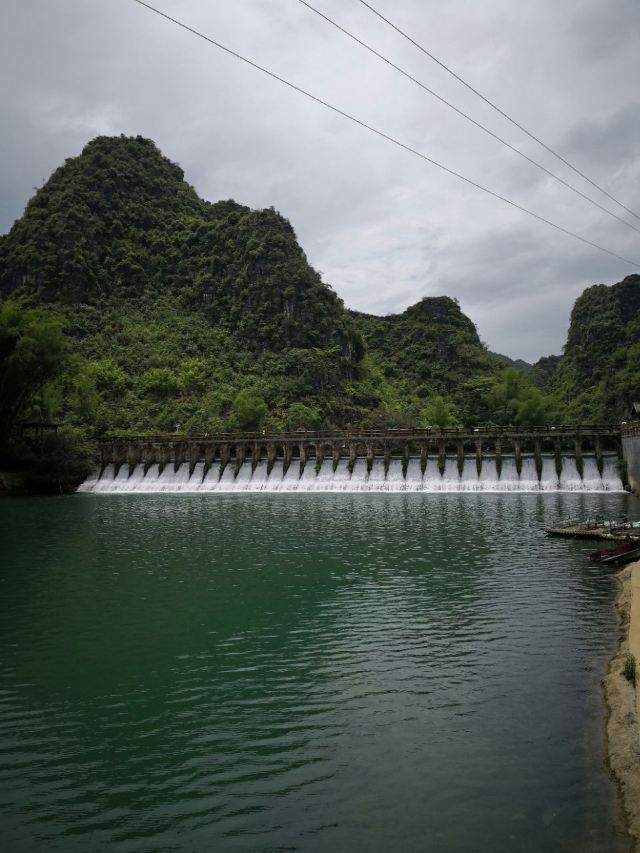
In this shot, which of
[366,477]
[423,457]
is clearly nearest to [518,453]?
[423,457]

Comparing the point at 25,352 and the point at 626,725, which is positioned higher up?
the point at 25,352

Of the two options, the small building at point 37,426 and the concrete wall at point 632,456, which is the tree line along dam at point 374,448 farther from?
the small building at point 37,426

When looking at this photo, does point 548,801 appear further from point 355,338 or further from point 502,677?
point 355,338

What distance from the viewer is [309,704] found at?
10.2 metres

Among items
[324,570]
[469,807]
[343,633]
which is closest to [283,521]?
[324,570]

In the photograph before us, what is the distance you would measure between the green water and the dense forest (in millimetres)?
53240

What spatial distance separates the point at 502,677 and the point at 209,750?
200 inches

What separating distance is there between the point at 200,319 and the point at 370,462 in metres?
63.5

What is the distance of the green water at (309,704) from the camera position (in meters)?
7.05

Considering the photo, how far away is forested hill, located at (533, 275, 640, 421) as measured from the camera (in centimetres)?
8119

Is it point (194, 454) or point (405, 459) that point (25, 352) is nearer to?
point (194, 454)

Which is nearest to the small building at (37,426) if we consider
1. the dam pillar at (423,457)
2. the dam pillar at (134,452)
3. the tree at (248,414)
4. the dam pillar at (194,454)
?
the dam pillar at (134,452)

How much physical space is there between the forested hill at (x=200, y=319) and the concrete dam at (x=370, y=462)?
14296mm

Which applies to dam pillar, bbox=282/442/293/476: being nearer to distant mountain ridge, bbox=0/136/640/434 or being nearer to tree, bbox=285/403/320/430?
distant mountain ridge, bbox=0/136/640/434
